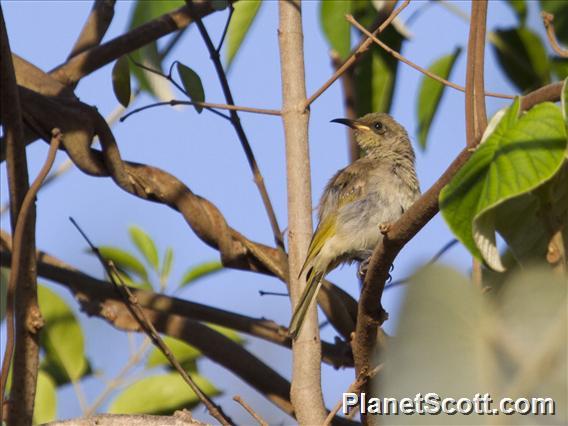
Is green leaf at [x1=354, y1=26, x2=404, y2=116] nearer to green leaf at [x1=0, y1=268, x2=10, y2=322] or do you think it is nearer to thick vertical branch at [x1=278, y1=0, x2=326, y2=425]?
thick vertical branch at [x1=278, y1=0, x2=326, y2=425]

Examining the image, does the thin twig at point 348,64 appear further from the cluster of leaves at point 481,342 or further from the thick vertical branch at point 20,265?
the cluster of leaves at point 481,342

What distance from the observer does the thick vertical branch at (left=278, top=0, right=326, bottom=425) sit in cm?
321

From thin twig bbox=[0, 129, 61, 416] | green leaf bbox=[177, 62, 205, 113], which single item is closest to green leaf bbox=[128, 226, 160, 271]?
green leaf bbox=[177, 62, 205, 113]

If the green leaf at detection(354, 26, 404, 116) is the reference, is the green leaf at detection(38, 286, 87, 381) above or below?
below

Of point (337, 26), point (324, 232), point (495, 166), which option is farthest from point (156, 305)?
point (495, 166)

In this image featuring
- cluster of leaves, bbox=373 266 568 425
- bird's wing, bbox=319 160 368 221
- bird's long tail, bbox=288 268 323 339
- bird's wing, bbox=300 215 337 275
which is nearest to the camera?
cluster of leaves, bbox=373 266 568 425

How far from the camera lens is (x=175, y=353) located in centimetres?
434

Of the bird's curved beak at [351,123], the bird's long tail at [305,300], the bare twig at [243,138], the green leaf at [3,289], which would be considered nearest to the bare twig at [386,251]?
the bird's long tail at [305,300]

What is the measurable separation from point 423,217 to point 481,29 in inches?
17.0

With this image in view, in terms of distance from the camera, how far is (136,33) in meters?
4.14

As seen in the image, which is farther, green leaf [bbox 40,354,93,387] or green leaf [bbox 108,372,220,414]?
green leaf [bbox 40,354,93,387]

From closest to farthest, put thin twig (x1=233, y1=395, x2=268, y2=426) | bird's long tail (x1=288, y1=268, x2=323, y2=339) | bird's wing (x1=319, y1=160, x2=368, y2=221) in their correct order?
thin twig (x1=233, y1=395, x2=268, y2=426) → bird's long tail (x1=288, y1=268, x2=323, y2=339) → bird's wing (x1=319, y1=160, x2=368, y2=221)

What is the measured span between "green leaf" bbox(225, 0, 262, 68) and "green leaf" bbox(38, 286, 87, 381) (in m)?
1.29

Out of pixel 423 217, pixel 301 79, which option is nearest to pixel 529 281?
pixel 423 217
